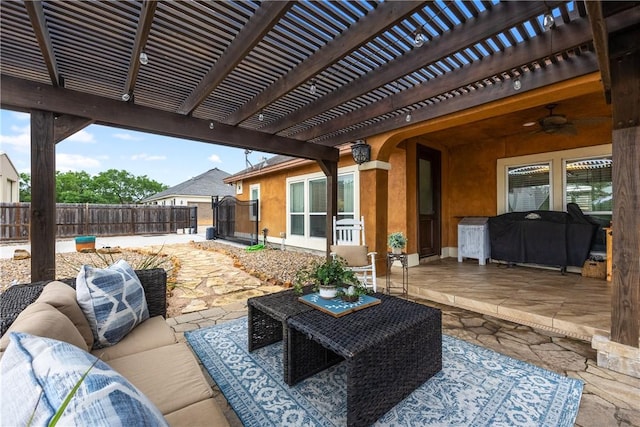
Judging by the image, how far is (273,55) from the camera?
2.55 m

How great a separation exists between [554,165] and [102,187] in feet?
106

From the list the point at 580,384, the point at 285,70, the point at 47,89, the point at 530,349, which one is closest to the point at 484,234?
the point at 530,349

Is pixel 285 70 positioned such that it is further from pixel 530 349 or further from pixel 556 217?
pixel 556 217

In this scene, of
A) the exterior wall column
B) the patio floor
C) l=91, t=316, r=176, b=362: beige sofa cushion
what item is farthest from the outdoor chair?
l=91, t=316, r=176, b=362: beige sofa cushion

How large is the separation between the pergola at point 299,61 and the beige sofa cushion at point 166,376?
2.09m

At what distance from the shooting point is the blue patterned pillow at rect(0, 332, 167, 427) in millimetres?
658

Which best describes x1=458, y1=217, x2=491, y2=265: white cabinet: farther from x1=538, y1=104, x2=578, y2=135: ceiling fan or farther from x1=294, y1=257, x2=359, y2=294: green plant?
x1=294, y1=257, x2=359, y2=294: green plant

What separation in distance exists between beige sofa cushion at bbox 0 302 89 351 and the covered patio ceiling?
5.85ft

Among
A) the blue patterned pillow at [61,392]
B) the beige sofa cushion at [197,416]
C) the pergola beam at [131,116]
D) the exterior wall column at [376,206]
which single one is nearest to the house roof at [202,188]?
the pergola beam at [131,116]

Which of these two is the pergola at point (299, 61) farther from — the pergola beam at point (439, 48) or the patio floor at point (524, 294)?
the patio floor at point (524, 294)

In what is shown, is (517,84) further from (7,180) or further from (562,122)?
(7,180)

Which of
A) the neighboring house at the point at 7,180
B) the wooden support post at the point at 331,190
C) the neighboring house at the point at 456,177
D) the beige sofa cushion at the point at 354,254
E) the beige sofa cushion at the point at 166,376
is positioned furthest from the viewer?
the neighboring house at the point at 7,180

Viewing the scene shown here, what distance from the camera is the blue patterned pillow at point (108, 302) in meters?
1.78

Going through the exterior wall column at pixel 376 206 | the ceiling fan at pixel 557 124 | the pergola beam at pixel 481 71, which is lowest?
the exterior wall column at pixel 376 206
